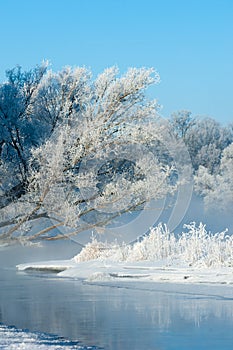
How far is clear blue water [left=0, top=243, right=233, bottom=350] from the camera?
6.03 m

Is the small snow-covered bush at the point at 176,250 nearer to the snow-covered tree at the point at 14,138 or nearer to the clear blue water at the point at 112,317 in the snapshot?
the clear blue water at the point at 112,317

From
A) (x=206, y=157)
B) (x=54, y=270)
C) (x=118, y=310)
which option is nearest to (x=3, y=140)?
(x=118, y=310)

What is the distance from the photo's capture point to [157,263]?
13344 mm

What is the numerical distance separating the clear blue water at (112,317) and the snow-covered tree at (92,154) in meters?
1.03

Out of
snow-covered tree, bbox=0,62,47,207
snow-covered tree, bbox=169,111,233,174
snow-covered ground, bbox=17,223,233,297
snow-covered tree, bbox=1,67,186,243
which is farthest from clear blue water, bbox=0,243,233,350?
snow-covered tree, bbox=169,111,233,174

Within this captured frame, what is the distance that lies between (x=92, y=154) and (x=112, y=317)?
1.95m

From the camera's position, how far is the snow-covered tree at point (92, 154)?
802cm

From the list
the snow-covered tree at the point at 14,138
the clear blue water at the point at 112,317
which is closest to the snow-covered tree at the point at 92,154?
the snow-covered tree at the point at 14,138

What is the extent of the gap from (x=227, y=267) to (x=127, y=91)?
15.6 ft

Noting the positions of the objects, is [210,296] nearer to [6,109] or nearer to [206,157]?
[6,109]

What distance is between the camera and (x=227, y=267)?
39.9 ft

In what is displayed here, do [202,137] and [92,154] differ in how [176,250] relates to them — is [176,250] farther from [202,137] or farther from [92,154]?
[202,137]

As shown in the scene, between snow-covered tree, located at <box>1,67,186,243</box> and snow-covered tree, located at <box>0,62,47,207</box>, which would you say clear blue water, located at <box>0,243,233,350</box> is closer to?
snow-covered tree, located at <box>1,67,186,243</box>

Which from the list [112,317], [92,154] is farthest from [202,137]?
[112,317]
